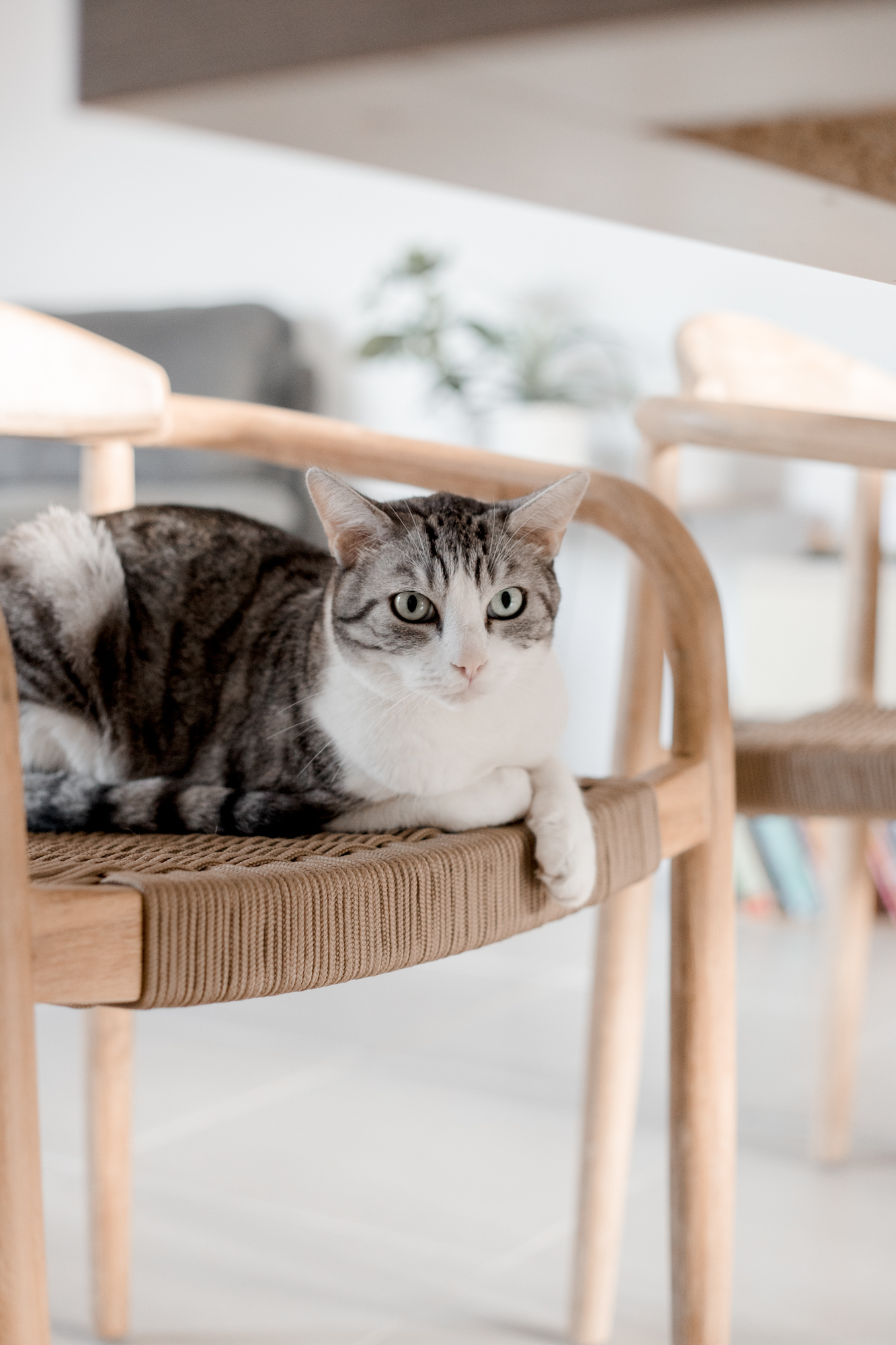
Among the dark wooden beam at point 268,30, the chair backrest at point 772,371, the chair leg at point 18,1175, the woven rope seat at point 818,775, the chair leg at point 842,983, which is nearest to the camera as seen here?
the dark wooden beam at point 268,30

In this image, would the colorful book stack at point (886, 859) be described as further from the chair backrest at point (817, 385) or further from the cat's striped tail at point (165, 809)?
the cat's striped tail at point (165, 809)

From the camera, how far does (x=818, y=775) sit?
3.40 ft

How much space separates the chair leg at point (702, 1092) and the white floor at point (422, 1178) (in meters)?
0.28

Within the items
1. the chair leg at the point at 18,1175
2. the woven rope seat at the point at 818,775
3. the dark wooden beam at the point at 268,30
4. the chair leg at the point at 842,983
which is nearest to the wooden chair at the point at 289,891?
the chair leg at the point at 18,1175

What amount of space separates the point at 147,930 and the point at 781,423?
0.65 meters

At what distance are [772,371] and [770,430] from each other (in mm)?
398

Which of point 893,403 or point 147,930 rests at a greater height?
point 893,403

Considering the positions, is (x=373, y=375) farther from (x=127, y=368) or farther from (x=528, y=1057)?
(x=127, y=368)

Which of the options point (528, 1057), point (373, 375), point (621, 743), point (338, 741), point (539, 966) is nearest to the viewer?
point (338, 741)

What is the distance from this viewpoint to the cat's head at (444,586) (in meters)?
0.80

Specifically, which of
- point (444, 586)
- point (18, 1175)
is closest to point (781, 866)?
point (444, 586)

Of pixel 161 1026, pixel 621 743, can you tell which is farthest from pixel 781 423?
pixel 161 1026

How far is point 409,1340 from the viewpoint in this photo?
1.14 meters

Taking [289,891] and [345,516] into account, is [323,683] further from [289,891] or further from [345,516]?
[289,891]
